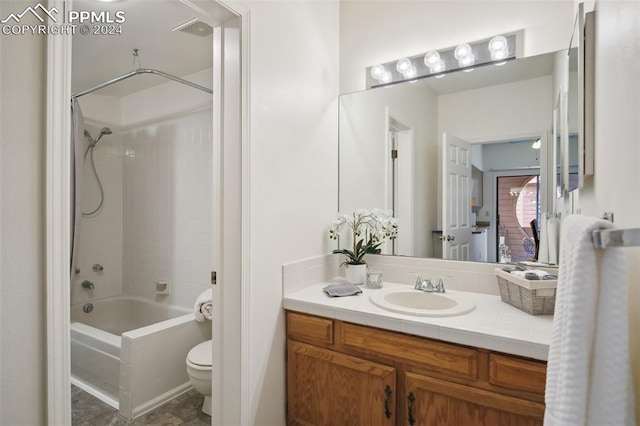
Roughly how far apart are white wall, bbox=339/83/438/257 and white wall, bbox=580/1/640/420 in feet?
3.68

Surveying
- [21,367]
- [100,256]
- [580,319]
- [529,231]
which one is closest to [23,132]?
[21,367]

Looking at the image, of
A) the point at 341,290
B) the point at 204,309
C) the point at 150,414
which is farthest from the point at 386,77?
the point at 150,414

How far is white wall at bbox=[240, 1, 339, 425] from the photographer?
1.52 m

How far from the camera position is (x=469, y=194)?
1910 millimetres

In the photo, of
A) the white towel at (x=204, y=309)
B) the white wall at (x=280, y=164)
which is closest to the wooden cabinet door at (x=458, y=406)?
the white wall at (x=280, y=164)

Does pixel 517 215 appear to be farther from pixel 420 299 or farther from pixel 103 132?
pixel 103 132

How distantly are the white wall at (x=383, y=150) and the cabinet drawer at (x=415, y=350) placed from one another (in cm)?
73

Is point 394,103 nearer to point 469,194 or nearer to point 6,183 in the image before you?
point 469,194

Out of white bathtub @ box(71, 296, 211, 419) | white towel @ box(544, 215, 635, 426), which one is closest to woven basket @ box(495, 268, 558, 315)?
white towel @ box(544, 215, 635, 426)

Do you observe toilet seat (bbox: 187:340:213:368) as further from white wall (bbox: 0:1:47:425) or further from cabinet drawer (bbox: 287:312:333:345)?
white wall (bbox: 0:1:47:425)

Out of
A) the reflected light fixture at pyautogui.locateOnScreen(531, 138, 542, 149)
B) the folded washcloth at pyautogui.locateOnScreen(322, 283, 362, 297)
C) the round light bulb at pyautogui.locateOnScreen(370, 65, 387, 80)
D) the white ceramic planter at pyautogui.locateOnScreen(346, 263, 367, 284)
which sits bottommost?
the folded washcloth at pyautogui.locateOnScreen(322, 283, 362, 297)

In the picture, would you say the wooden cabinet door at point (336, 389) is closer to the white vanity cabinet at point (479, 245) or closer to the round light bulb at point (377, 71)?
the white vanity cabinet at point (479, 245)

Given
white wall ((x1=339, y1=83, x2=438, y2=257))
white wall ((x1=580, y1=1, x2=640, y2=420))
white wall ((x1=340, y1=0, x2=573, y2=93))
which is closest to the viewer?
white wall ((x1=580, y1=1, x2=640, y2=420))

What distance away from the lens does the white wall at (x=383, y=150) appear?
2.02m
